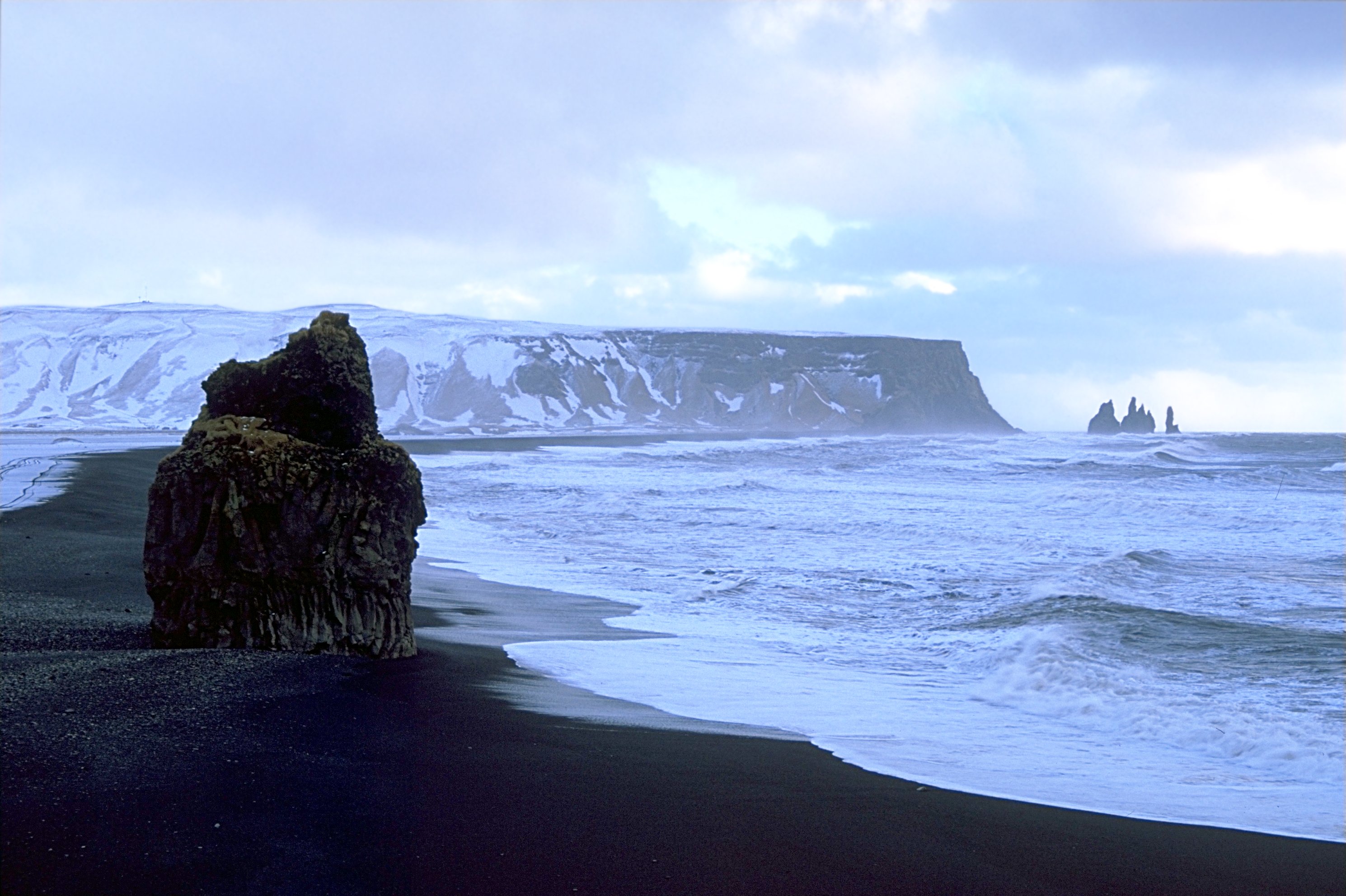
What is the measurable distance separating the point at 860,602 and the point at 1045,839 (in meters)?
6.47

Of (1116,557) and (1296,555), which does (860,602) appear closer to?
(1116,557)

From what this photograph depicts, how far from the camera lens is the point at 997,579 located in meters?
11.8

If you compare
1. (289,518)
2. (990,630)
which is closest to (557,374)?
(990,630)

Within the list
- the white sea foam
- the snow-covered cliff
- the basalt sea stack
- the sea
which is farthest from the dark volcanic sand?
the snow-covered cliff

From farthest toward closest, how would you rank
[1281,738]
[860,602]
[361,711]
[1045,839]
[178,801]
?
1. [860,602]
2. [1281,738]
3. [361,711]
4. [1045,839]
5. [178,801]

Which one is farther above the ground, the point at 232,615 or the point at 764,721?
the point at 232,615

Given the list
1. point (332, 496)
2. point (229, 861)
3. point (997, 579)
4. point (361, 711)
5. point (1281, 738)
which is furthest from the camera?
point (997, 579)

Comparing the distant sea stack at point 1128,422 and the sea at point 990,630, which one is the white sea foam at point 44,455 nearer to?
the sea at point 990,630

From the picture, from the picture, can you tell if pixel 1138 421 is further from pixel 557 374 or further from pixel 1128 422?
pixel 557 374

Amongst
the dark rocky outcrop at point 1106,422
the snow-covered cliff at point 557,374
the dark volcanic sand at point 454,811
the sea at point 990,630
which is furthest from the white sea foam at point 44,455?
the dark rocky outcrop at point 1106,422

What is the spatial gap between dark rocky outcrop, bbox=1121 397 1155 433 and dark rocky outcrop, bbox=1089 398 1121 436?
2.67 feet

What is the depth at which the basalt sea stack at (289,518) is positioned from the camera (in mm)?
5996

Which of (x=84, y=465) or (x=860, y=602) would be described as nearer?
(x=860, y=602)

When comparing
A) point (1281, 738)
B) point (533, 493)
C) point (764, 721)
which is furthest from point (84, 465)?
point (1281, 738)
